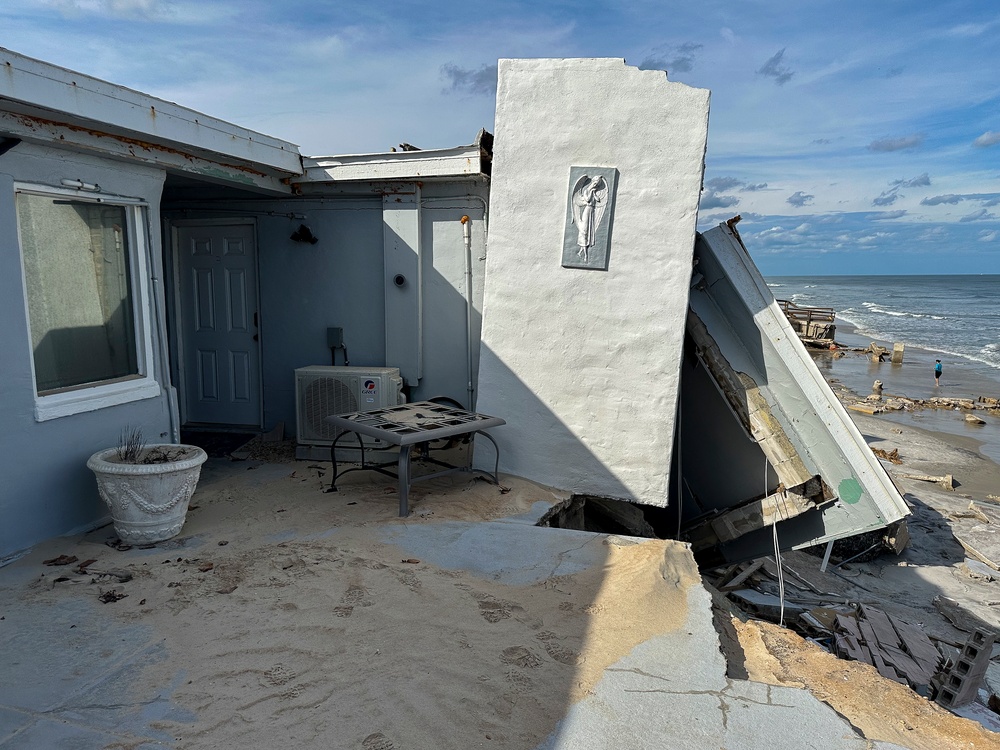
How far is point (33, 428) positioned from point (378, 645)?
125 inches

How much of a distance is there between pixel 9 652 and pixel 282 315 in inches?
201

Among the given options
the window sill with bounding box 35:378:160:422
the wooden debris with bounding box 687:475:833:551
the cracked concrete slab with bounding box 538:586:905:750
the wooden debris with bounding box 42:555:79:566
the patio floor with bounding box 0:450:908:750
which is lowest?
the wooden debris with bounding box 687:475:833:551

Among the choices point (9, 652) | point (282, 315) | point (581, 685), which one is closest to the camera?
point (581, 685)

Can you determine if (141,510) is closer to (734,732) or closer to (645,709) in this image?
(645,709)

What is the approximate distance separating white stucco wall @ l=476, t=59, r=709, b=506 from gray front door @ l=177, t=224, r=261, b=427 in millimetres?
3447

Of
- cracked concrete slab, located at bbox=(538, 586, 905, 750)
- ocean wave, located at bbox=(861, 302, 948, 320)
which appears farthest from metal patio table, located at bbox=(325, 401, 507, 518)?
ocean wave, located at bbox=(861, 302, 948, 320)

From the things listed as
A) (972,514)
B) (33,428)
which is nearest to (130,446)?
Answer: (33,428)

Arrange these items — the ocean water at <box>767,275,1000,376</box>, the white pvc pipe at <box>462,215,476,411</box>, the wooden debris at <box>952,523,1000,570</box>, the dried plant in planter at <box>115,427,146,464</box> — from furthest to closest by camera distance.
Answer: the ocean water at <box>767,275,1000,376</box>
the wooden debris at <box>952,523,1000,570</box>
the white pvc pipe at <box>462,215,476,411</box>
the dried plant in planter at <box>115,427,146,464</box>

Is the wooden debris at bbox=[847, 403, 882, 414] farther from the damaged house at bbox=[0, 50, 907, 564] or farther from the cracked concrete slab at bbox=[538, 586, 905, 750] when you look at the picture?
the cracked concrete slab at bbox=[538, 586, 905, 750]

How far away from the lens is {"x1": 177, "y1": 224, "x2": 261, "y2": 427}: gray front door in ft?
27.1

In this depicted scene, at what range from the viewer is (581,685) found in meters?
3.33

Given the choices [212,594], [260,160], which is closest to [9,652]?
[212,594]

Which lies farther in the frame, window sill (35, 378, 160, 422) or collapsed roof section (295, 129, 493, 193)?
collapsed roof section (295, 129, 493, 193)

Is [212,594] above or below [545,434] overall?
below
